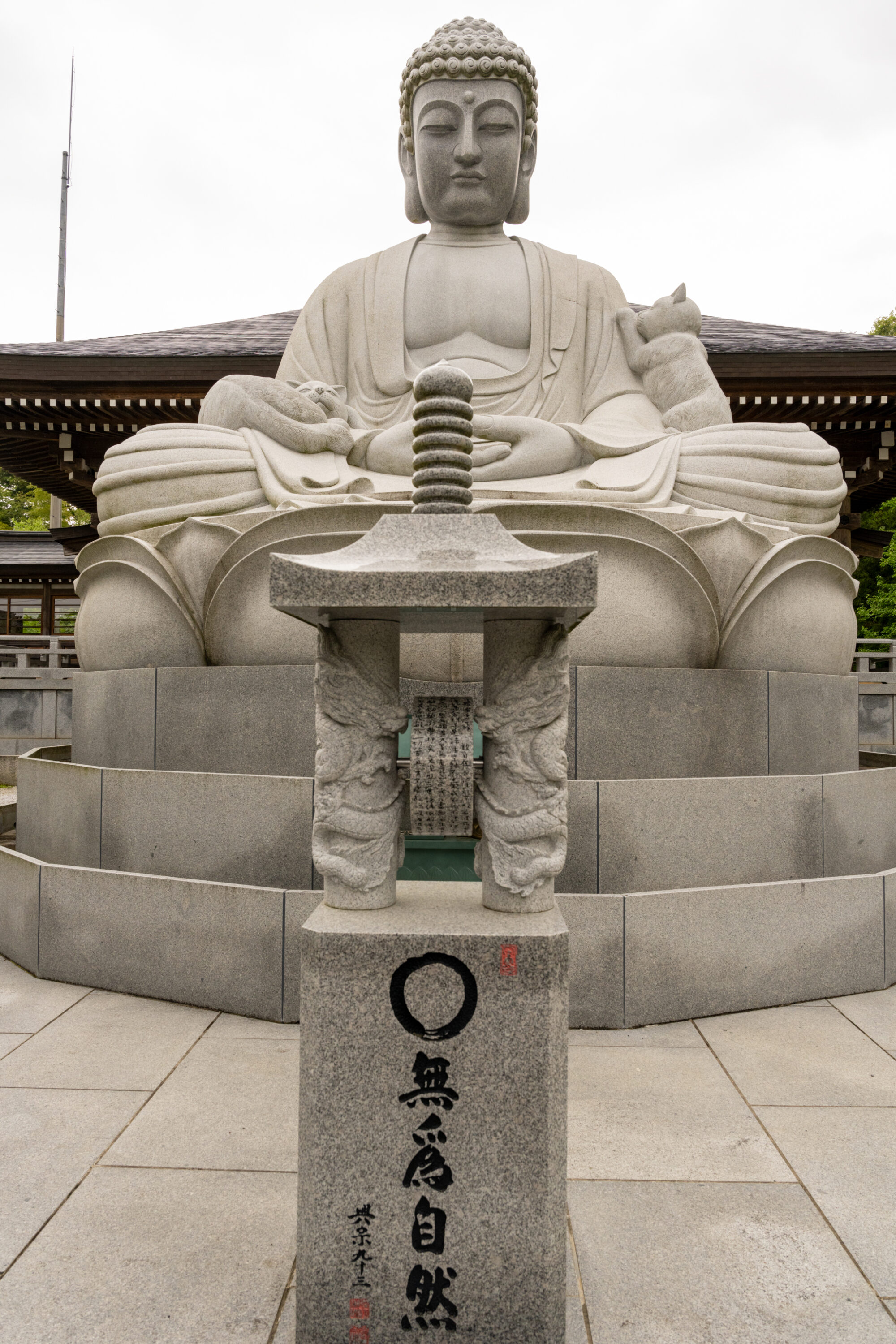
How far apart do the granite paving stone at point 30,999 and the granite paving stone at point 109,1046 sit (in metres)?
→ 0.06

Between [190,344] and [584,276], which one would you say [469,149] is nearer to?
[584,276]

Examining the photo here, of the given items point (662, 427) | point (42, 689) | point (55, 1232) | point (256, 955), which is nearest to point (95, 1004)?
point (256, 955)

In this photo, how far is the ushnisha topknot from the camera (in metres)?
5.60

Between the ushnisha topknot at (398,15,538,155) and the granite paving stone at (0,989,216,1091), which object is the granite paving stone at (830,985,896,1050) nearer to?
the granite paving stone at (0,989,216,1091)

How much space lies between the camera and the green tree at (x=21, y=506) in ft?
84.4

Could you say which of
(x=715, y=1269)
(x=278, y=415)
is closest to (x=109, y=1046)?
(x=715, y=1269)

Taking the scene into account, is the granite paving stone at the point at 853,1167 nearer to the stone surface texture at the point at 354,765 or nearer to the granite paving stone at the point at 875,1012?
the granite paving stone at the point at 875,1012

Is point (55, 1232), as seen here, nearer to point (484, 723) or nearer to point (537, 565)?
point (484, 723)

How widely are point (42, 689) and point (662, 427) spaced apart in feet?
27.4

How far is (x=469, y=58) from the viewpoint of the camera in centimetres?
560

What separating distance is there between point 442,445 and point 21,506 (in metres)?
27.5

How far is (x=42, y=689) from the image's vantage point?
10789 mm

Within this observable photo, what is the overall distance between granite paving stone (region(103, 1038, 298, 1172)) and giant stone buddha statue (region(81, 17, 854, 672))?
1881 mm

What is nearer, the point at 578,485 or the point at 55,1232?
the point at 55,1232
